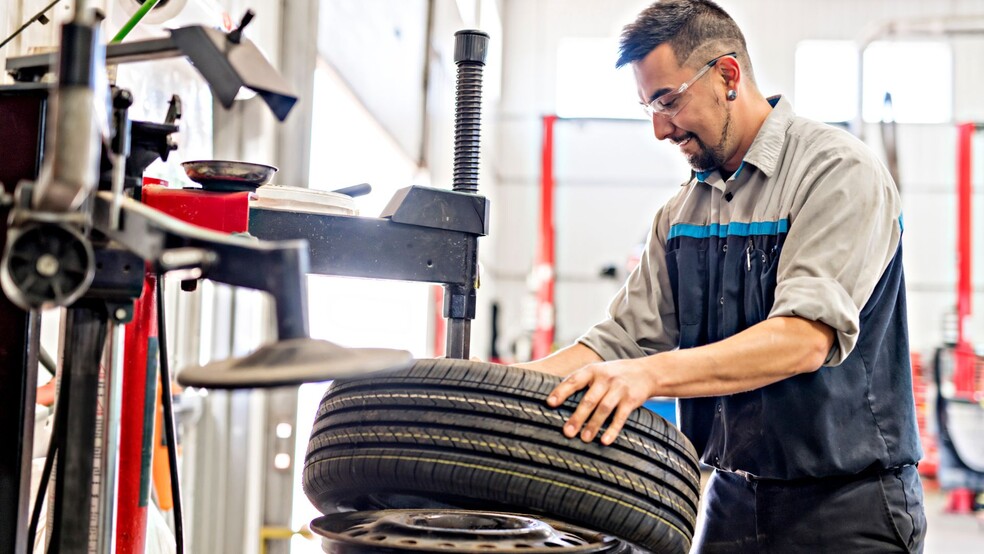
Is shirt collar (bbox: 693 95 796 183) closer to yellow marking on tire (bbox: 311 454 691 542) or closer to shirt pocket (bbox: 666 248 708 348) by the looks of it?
shirt pocket (bbox: 666 248 708 348)

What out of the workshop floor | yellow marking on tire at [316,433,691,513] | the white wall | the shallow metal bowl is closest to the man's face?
yellow marking on tire at [316,433,691,513]

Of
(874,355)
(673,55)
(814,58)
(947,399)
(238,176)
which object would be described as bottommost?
(947,399)

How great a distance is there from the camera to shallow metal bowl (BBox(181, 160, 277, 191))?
1085 mm

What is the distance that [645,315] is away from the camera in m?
1.90

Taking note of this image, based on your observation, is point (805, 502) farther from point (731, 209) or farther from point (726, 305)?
point (731, 209)

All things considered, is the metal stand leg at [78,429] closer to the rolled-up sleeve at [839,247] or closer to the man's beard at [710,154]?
the rolled-up sleeve at [839,247]

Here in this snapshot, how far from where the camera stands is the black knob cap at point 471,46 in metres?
1.35

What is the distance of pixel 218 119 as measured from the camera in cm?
254

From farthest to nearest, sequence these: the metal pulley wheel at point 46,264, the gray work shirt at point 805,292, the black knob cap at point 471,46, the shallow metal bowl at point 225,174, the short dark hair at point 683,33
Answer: the short dark hair at point 683,33
the gray work shirt at point 805,292
the black knob cap at point 471,46
the shallow metal bowl at point 225,174
the metal pulley wheel at point 46,264

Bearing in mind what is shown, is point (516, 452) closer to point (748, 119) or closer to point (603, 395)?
point (603, 395)

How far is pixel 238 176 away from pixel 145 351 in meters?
0.23

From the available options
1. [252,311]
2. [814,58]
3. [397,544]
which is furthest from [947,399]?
[814,58]

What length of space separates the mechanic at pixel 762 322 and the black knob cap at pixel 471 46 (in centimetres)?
48

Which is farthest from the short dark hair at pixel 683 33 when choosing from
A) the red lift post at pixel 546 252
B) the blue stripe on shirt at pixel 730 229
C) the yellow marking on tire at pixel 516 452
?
the red lift post at pixel 546 252
